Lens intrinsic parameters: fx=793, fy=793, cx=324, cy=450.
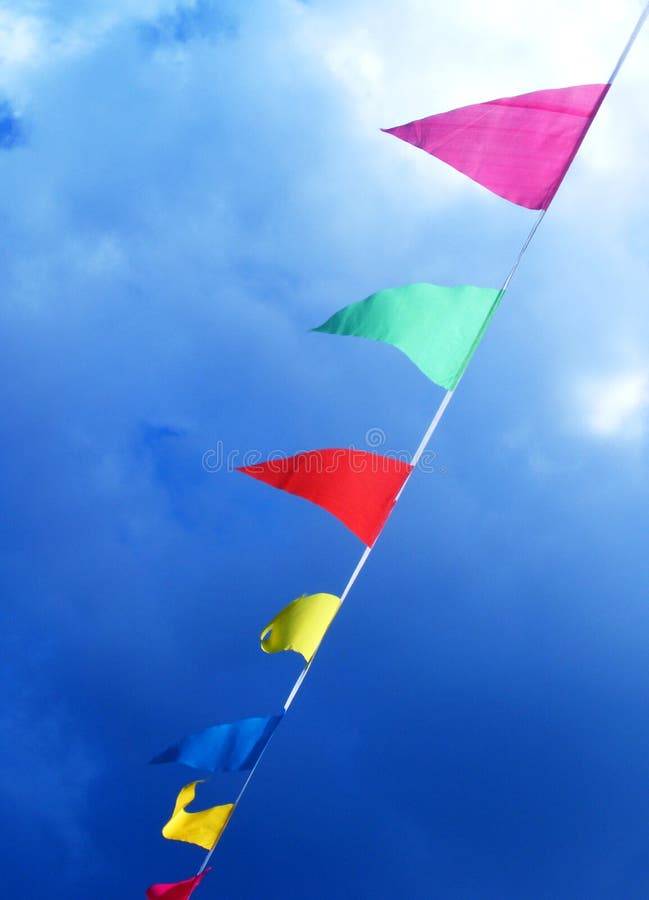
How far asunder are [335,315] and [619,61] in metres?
1.53

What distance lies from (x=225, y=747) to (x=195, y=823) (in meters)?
0.50

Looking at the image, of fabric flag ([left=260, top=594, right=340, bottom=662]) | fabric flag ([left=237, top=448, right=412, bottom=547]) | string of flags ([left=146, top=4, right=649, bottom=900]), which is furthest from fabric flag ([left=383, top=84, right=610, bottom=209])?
fabric flag ([left=260, top=594, right=340, bottom=662])

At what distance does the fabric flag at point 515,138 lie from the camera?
11.4ft

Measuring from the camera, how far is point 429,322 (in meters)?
3.52

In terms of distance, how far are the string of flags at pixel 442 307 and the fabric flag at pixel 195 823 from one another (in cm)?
43

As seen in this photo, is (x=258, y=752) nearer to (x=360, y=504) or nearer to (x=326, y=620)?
(x=326, y=620)

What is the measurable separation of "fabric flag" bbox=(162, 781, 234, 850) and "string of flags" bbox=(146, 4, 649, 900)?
1.40 ft

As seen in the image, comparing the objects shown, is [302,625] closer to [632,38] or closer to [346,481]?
[346,481]

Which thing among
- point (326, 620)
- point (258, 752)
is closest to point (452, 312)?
point (326, 620)

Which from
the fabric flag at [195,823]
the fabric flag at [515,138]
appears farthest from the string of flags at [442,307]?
the fabric flag at [195,823]

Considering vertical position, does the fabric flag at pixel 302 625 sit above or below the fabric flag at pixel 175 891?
above

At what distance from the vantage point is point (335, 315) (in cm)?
349

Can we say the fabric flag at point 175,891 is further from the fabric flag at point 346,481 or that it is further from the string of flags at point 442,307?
the fabric flag at point 346,481

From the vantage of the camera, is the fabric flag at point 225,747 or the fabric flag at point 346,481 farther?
the fabric flag at point 225,747
